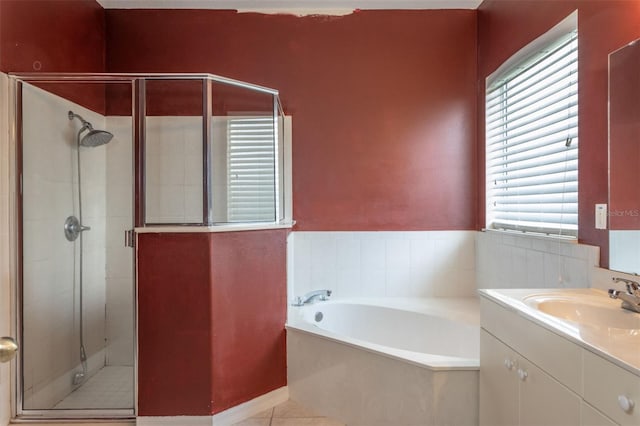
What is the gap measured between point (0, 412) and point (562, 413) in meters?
2.48

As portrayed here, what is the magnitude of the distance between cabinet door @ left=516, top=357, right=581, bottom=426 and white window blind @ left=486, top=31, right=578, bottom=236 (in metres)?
0.89

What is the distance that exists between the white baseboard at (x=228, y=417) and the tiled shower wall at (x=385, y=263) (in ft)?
2.64

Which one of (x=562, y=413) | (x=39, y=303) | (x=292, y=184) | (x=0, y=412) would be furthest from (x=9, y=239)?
(x=562, y=413)

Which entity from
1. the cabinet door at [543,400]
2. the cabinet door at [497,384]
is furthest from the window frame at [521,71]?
the cabinet door at [543,400]

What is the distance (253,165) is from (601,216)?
1.98m

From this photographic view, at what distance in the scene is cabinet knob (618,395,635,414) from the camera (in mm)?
819

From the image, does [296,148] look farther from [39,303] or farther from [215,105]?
[39,303]

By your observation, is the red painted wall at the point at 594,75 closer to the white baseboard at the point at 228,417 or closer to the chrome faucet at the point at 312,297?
the chrome faucet at the point at 312,297

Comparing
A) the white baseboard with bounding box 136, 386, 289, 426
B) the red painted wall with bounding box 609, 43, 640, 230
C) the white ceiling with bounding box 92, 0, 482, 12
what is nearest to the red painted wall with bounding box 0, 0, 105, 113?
the white ceiling with bounding box 92, 0, 482, 12

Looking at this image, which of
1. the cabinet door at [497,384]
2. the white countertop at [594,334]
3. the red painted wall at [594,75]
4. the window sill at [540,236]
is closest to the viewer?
the white countertop at [594,334]

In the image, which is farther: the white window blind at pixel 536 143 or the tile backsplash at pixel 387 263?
the tile backsplash at pixel 387 263

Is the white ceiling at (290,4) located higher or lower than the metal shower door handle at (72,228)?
higher

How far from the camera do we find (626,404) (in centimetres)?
83

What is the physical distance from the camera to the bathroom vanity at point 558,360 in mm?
878
